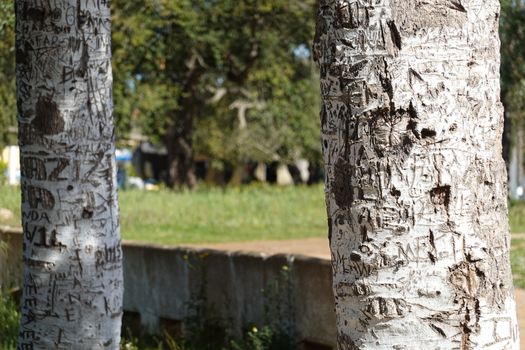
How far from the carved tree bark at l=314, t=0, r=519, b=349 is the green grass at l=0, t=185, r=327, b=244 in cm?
1420

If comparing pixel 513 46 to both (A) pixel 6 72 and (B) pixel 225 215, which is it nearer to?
(B) pixel 225 215

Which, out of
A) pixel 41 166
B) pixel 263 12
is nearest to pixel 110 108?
pixel 41 166

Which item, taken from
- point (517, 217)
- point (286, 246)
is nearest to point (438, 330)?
point (286, 246)

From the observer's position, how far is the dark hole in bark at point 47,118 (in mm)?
5578

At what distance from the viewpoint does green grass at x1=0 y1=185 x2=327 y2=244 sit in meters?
18.8

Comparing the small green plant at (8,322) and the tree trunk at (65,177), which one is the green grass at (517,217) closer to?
the small green plant at (8,322)

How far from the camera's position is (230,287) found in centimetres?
1055

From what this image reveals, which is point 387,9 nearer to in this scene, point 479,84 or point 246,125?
point 479,84

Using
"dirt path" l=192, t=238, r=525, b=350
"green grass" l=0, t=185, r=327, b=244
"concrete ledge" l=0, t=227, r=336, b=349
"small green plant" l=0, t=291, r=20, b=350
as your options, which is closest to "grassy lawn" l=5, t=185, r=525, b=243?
"green grass" l=0, t=185, r=327, b=244

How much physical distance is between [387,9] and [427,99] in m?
0.27

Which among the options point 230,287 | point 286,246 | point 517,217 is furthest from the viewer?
point 517,217

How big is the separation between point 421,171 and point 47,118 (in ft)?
10.2

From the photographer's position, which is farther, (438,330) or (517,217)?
(517,217)

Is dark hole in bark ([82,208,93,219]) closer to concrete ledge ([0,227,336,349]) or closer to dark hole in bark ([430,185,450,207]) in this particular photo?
dark hole in bark ([430,185,450,207])
